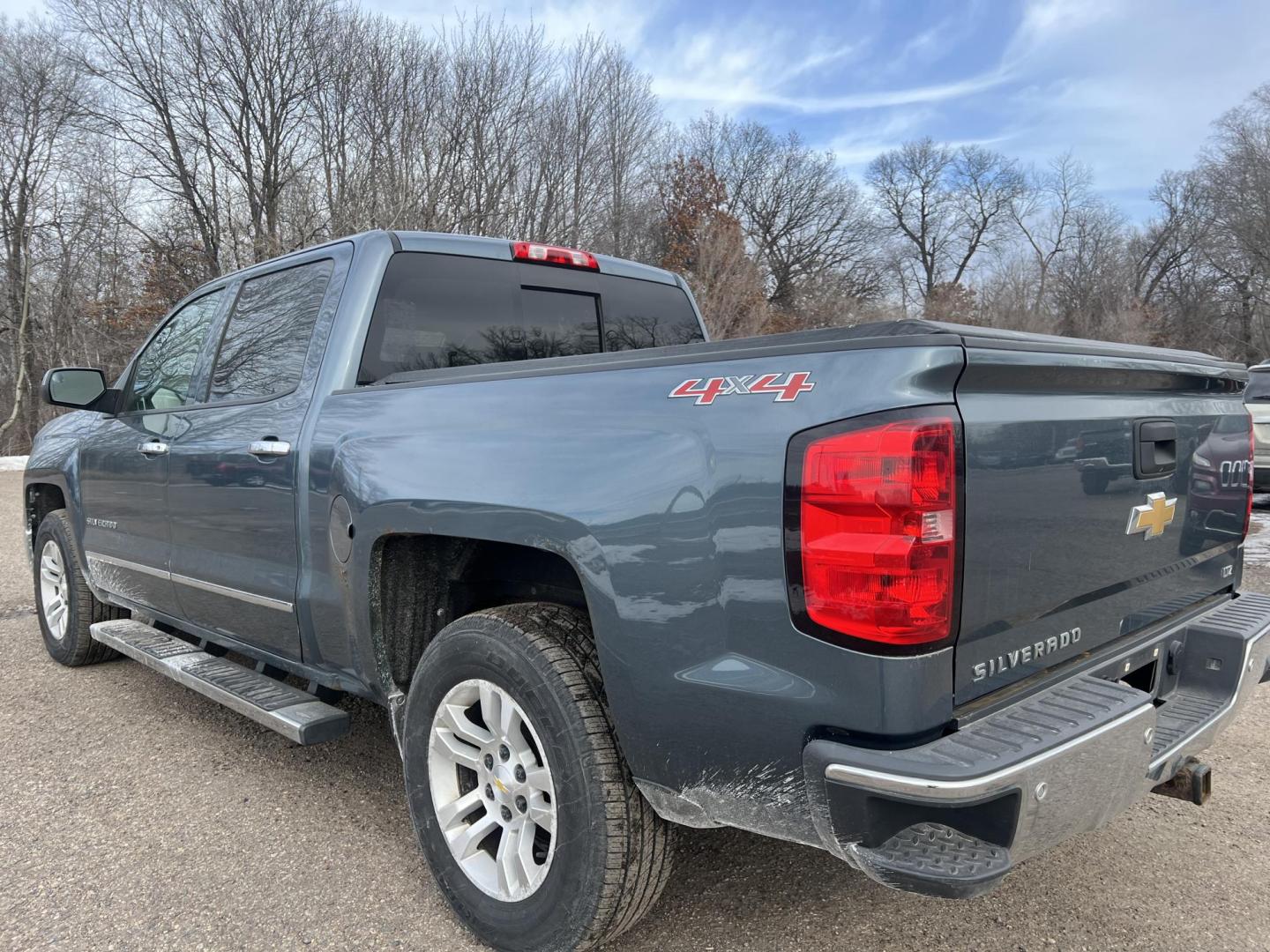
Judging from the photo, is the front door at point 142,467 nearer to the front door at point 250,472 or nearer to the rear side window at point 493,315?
the front door at point 250,472

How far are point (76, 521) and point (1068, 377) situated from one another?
4.71 m

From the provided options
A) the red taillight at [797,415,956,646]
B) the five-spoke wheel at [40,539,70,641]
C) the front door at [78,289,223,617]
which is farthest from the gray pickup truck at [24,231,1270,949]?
the five-spoke wheel at [40,539,70,641]

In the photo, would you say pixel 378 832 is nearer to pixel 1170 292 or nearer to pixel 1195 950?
pixel 1195 950

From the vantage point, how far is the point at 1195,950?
2314mm

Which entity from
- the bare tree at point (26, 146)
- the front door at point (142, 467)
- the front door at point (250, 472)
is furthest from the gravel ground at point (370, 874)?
the bare tree at point (26, 146)

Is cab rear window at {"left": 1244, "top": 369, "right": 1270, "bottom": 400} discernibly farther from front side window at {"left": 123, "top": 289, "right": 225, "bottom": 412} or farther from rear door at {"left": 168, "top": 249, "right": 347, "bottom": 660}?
front side window at {"left": 123, "top": 289, "right": 225, "bottom": 412}

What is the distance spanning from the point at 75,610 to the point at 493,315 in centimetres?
324

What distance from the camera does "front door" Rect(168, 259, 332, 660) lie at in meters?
3.01

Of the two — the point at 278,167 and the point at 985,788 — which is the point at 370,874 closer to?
the point at 985,788

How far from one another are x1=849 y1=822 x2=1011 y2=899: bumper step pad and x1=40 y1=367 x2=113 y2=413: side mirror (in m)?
3.92

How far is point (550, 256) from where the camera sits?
11.4ft

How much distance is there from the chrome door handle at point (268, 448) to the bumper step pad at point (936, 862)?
2.16 meters

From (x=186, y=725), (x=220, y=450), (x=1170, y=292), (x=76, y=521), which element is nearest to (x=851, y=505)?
(x=220, y=450)

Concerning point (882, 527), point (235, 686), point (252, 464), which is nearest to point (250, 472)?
point (252, 464)
